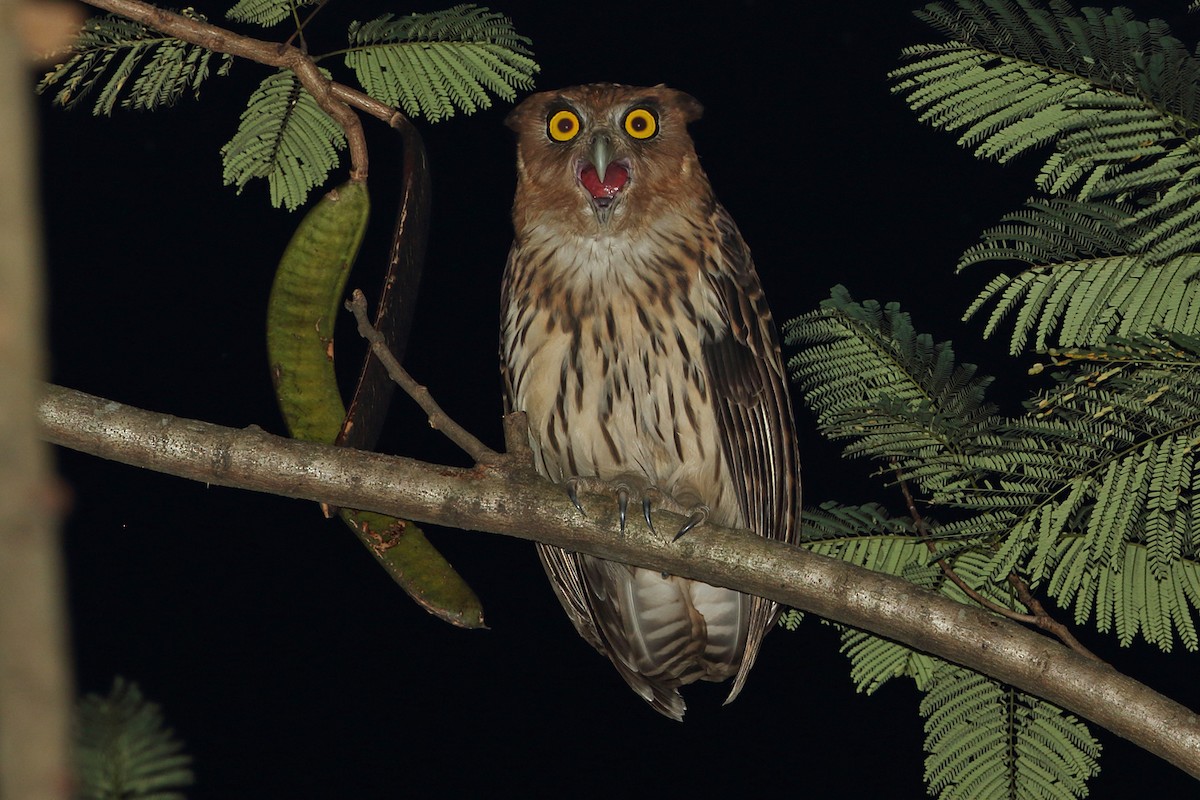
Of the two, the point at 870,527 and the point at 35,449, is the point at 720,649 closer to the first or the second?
the point at 870,527

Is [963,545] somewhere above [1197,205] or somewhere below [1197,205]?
below

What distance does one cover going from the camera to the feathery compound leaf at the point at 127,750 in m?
0.45

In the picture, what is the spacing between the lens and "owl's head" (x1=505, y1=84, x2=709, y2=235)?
2.76 meters

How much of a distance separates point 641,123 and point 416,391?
1.13m

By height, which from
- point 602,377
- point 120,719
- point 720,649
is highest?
point 120,719

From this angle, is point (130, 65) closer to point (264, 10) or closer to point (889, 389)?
point (264, 10)

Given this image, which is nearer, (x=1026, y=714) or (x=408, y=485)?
(x=408, y=485)

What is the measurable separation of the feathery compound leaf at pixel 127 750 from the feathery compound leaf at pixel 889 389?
1694 mm

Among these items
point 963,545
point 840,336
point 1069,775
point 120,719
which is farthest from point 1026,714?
point 120,719

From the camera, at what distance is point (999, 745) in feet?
7.64

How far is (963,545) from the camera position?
2154 millimetres

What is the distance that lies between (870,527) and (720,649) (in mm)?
884

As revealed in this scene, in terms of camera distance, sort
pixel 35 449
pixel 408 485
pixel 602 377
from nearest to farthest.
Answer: pixel 35 449 < pixel 408 485 < pixel 602 377

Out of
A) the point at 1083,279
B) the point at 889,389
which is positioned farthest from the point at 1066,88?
the point at 889,389
